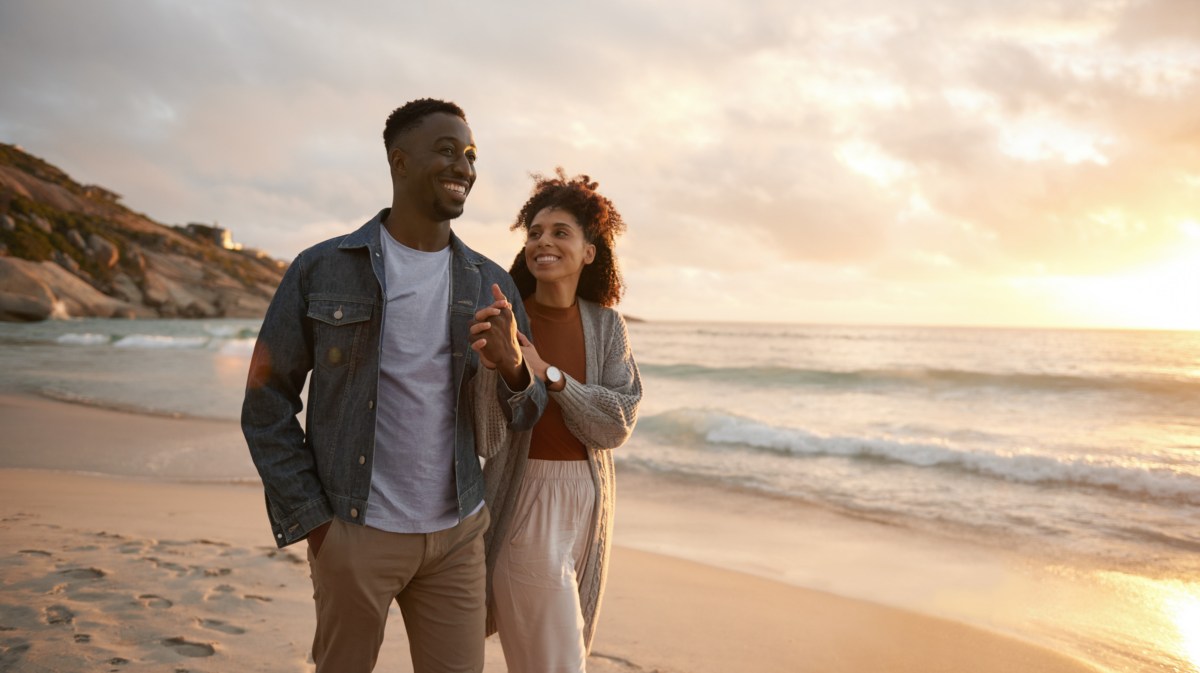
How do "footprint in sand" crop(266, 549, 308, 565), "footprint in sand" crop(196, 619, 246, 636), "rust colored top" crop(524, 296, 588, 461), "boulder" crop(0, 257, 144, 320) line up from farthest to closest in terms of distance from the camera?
"boulder" crop(0, 257, 144, 320), "footprint in sand" crop(266, 549, 308, 565), "footprint in sand" crop(196, 619, 246, 636), "rust colored top" crop(524, 296, 588, 461)

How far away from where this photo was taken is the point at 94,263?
56281mm

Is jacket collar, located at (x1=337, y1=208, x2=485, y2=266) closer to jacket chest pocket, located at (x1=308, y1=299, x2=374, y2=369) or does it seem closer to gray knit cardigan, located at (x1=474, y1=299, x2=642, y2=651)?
jacket chest pocket, located at (x1=308, y1=299, x2=374, y2=369)

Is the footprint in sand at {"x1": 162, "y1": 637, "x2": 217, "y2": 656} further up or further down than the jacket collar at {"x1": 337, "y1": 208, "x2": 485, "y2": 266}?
further down

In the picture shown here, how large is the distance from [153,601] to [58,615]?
1.50ft

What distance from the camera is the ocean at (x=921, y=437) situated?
7.70 meters

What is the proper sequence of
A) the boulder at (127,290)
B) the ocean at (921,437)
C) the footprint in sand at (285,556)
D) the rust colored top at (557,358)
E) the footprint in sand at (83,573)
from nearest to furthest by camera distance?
the rust colored top at (557,358) → the footprint in sand at (83,573) → the footprint in sand at (285,556) → the ocean at (921,437) → the boulder at (127,290)

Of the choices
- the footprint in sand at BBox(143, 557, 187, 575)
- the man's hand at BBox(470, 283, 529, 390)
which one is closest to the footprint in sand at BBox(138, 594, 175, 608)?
the footprint in sand at BBox(143, 557, 187, 575)

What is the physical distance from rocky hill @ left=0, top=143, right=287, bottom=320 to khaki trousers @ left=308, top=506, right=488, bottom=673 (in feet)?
153

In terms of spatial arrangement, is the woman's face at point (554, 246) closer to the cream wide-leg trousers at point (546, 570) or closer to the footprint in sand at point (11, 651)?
the cream wide-leg trousers at point (546, 570)

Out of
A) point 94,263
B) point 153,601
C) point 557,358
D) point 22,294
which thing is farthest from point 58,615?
point 94,263

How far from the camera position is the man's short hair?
93.3 inches

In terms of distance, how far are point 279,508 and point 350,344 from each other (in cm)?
51

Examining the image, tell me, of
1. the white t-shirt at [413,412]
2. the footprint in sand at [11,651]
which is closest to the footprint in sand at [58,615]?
the footprint in sand at [11,651]

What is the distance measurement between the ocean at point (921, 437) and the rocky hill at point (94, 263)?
1900 cm
